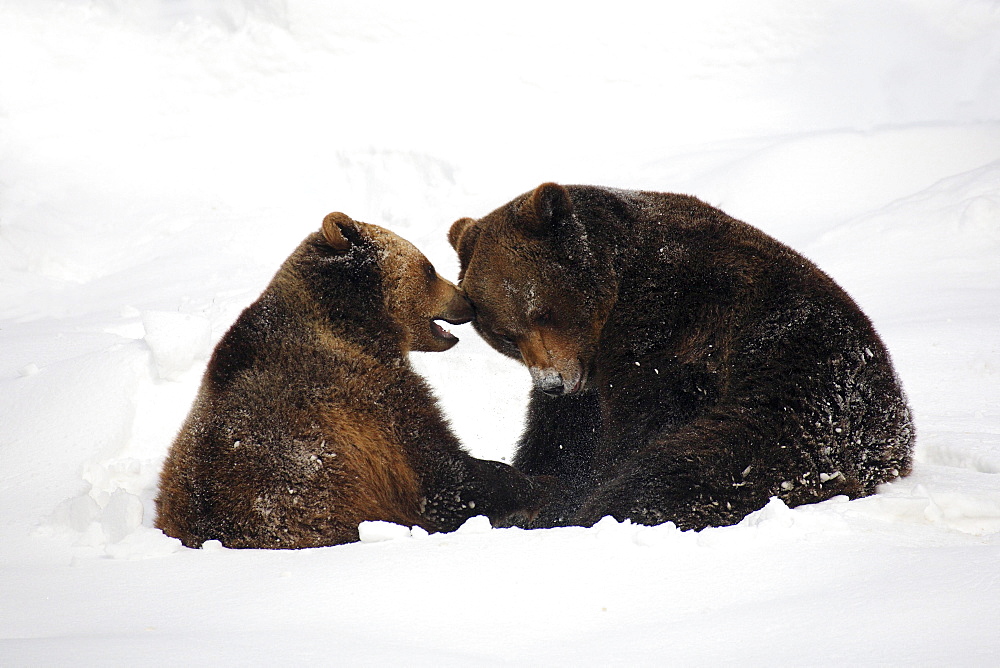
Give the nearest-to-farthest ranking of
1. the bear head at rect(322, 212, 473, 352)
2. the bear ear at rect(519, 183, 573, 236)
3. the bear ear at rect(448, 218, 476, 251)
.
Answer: the bear ear at rect(519, 183, 573, 236)
the bear head at rect(322, 212, 473, 352)
the bear ear at rect(448, 218, 476, 251)

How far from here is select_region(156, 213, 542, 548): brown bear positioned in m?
4.17

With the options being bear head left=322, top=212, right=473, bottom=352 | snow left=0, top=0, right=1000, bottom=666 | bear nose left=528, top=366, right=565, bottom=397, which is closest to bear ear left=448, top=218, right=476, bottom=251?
bear head left=322, top=212, right=473, bottom=352

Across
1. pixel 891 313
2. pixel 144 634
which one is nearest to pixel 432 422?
pixel 144 634

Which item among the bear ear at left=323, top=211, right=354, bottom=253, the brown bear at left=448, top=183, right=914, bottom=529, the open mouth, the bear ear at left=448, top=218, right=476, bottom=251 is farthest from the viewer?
the bear ear at left=448, top=218, right=476, bottom=251

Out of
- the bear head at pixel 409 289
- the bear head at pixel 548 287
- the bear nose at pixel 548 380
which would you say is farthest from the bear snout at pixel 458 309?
the bear nose at pixel 548 380

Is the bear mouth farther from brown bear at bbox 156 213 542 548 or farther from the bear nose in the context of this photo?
the bear nose

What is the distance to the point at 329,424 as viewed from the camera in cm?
442

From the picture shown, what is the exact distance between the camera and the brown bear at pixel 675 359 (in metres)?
3.97

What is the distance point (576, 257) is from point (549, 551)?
6.58ft

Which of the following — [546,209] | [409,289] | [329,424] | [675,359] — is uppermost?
[546,209]

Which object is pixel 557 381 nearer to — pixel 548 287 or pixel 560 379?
pixel 560 379

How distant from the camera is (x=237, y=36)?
16.4 m

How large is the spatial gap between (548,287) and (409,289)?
2.68ft

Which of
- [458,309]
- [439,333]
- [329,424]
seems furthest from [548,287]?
[329,424]
